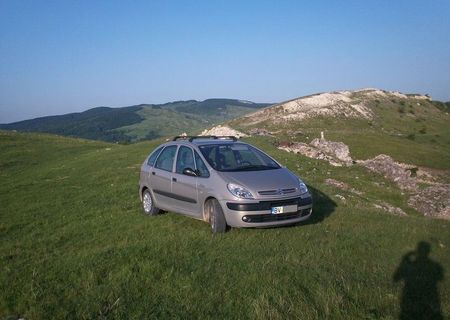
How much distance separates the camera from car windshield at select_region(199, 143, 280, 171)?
968 cm

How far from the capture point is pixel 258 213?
851 centimetres

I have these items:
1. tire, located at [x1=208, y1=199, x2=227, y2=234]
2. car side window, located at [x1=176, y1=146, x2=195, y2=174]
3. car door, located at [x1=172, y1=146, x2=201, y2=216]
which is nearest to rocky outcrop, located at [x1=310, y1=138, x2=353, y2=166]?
car side window, located at [x1=176, y1=146, x2=195, y2=174]

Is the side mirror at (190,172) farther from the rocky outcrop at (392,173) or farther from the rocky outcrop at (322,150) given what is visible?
the rocky outcrop at (322,150)

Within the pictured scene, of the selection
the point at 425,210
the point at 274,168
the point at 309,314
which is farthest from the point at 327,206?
the point at 425,210

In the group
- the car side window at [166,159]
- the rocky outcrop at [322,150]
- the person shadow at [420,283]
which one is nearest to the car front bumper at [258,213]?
the person shadow at [420,283]

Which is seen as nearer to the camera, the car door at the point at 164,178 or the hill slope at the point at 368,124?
the car door at the point at 164,178

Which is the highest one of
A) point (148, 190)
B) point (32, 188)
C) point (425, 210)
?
point (148, 190)

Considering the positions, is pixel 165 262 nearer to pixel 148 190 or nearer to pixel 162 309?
pixel 162 309

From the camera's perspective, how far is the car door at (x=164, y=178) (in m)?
10.5

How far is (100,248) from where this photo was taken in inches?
326

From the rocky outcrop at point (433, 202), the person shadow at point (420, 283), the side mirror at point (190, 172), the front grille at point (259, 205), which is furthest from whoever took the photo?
the rocky outcrop at point (433, 202)

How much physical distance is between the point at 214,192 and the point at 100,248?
2303 millimetres

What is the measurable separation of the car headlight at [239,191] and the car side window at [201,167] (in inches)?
30.9

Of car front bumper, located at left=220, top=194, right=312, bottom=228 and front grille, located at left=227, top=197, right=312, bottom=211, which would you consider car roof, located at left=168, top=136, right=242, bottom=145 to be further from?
front grille, located at left=227, top=197, right=312, bottom=211
